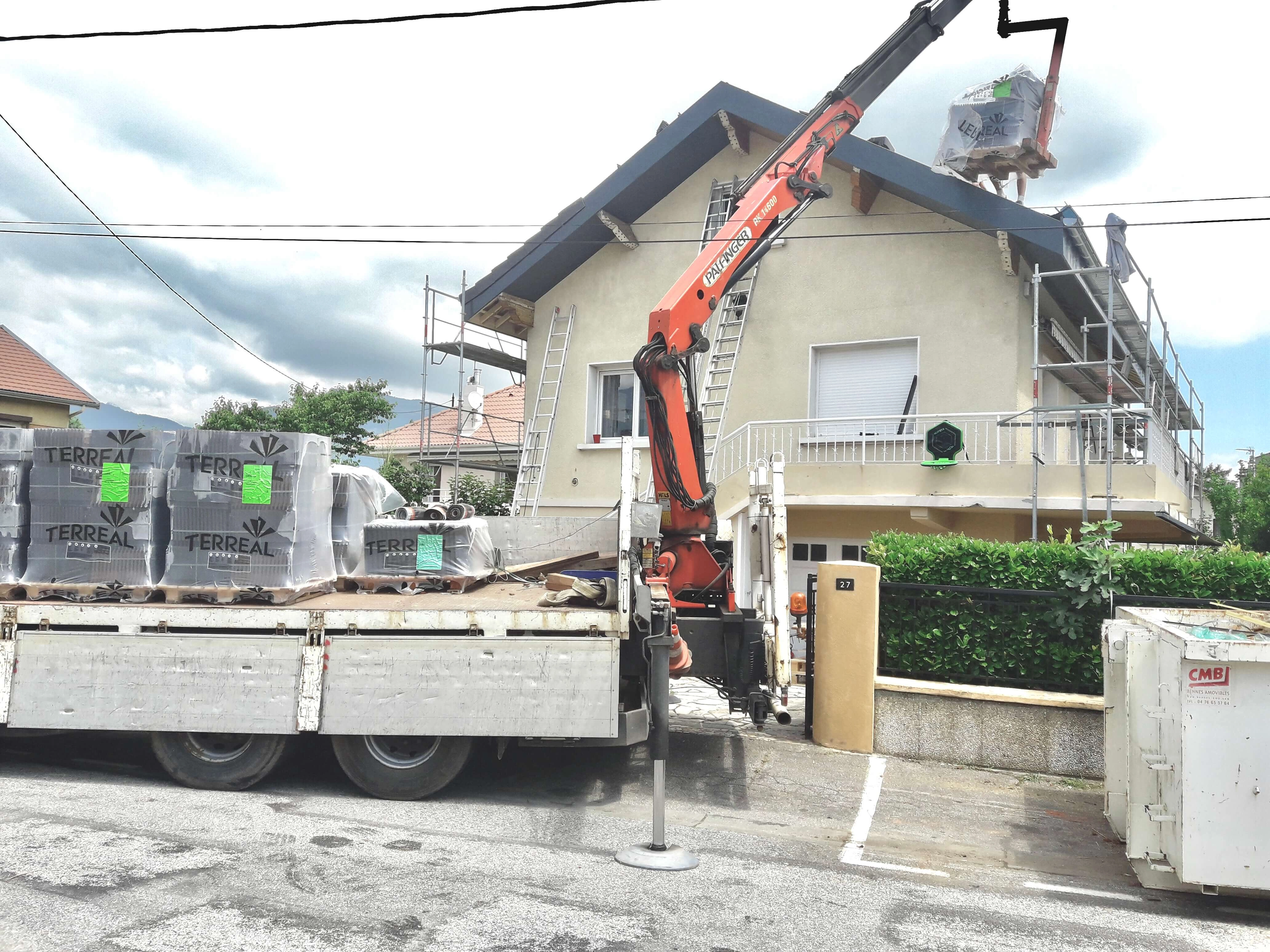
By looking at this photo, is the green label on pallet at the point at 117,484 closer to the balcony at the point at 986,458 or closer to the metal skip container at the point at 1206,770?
the balcony at the point at 986,458

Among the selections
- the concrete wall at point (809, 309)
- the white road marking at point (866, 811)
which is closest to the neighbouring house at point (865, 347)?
the concrete wall at point (809, 309)

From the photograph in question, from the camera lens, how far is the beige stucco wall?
2205 cm

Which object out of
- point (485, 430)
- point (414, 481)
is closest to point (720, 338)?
point (414, 481)

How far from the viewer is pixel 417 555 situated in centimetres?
716

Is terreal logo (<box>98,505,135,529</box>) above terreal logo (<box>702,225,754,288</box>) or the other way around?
the other way around

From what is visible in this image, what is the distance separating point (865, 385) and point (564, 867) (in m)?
9.79

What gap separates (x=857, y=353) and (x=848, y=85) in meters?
3.96

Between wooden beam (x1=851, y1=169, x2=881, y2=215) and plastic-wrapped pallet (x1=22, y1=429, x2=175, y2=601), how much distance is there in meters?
9.94

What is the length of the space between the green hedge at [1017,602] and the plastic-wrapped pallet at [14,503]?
6.81m

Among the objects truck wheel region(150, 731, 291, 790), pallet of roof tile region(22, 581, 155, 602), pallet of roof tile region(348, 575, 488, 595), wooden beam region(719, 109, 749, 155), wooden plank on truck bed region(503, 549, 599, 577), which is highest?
wooden beam region(719, 109, 749, 155)

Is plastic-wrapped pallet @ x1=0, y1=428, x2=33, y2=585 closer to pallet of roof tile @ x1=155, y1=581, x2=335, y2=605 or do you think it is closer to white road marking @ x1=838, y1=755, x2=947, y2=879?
pallet of roof tile @ x1=155, y1=581, x2=335, y2=605

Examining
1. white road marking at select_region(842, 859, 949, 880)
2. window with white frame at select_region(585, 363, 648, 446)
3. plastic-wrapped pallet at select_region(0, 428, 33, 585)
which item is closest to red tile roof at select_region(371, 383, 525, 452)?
window with white frame at select_region(585, 363, 648, 446)

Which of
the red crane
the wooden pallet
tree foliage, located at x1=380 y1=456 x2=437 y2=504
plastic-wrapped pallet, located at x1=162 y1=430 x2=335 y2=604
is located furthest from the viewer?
tree foliage, located at x1=380 y1=456 x2=437 y2=504

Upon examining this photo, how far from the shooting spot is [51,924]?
4.09 meters
